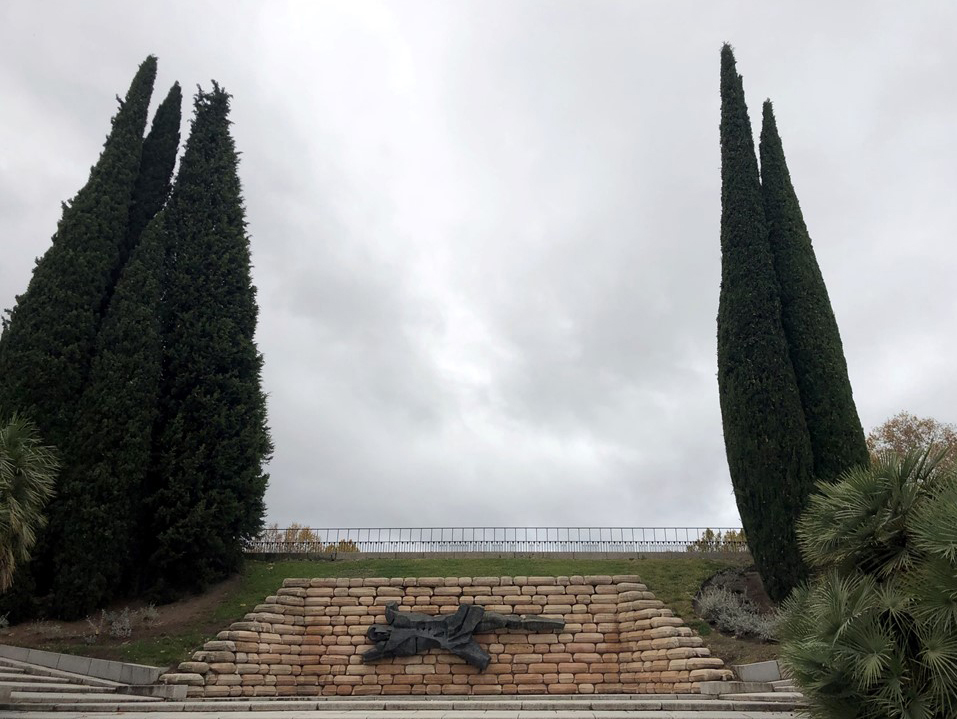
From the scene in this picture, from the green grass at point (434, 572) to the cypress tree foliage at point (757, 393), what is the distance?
214 cm

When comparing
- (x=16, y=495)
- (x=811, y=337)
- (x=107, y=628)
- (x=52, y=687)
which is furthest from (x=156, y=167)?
(x=811, y=337)

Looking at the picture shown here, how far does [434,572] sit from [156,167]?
14660 mm

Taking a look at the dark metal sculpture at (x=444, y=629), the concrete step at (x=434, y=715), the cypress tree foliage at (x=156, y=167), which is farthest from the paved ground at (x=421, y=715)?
the cypress tree foliage at (x=156, y=167)

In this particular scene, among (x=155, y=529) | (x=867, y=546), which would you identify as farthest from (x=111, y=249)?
(x=867, y=546)

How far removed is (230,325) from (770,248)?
48.5ft

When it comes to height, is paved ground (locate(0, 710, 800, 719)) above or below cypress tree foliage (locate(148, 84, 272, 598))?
below

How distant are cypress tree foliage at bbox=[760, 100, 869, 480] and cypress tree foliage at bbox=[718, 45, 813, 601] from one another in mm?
544

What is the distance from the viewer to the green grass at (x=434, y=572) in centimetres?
1475

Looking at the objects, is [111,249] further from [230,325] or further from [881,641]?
[881,641]

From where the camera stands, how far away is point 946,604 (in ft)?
18.6

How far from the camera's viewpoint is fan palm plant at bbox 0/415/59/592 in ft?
31.8

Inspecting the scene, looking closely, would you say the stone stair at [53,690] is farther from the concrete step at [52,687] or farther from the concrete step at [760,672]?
the concrete step at [760,672]

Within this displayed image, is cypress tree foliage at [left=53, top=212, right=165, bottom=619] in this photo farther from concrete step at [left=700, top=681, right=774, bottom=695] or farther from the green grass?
concrete step at [left=700, top=681, right=774, bottom=695]

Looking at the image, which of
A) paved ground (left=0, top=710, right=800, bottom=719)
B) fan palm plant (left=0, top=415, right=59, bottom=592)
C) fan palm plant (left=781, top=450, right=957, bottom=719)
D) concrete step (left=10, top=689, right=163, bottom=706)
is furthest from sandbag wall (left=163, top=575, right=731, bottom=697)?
fan palm plant (left=781, top=450, right=957, bottom=719)
